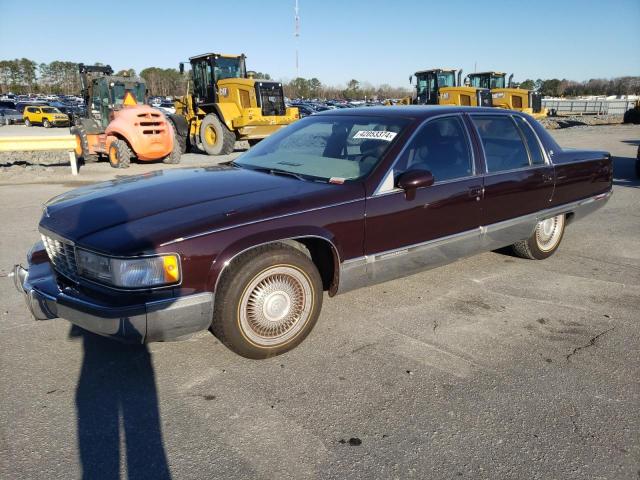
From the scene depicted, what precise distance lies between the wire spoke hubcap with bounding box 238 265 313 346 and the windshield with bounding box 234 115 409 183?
84 cm

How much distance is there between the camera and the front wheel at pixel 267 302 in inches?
118

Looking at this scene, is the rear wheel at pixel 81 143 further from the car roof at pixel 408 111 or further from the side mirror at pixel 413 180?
the side mirror at pixel 413 180

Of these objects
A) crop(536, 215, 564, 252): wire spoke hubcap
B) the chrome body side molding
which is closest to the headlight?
the chrome body side molding

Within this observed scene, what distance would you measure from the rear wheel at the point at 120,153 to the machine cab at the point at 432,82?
56.8 ft

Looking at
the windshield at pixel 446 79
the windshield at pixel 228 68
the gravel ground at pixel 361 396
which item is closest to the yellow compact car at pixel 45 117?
the windshield at pixel 228 68

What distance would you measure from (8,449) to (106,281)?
93cm

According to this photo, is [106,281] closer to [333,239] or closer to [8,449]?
[8,449]

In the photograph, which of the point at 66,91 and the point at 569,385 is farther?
the point at 66,91

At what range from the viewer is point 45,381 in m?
2.96

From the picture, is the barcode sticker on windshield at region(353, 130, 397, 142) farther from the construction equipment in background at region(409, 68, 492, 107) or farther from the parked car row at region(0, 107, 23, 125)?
the parked car row at region(0, 107, 23, 125)

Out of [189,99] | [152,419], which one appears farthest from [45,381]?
[189,99]

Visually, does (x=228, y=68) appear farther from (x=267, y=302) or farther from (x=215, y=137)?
(x=267, y=302)

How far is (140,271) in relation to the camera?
2.74 metres

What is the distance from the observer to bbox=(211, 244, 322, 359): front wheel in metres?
2.99
